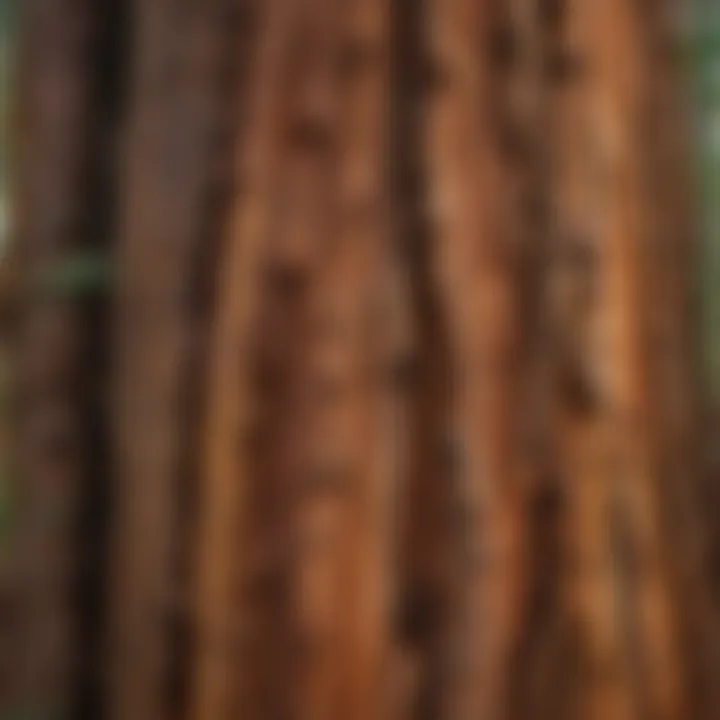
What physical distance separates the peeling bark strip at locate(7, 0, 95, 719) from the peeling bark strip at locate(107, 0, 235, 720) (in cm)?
3

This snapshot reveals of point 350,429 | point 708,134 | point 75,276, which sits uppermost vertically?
point 708,134

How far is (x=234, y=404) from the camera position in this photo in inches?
34.7

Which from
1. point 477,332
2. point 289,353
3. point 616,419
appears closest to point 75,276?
point 289,353

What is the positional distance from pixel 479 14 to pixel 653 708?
19.5 inches

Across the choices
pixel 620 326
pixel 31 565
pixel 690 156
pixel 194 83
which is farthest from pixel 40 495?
pixel 690 156

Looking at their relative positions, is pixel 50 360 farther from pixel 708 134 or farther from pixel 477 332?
pixel 708 134

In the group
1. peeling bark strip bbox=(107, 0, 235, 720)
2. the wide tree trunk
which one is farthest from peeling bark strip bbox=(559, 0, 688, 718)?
peeling bark strip bbox=(107, 0, 235, 720)

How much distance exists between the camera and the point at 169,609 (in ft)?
2.87

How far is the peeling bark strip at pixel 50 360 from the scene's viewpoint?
89cm

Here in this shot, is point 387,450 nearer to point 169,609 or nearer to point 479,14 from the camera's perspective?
point 169,609

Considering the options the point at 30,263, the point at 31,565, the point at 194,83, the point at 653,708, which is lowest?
the point at 653,708

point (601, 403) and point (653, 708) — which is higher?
point (601, 403)

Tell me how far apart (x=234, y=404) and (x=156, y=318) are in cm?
8

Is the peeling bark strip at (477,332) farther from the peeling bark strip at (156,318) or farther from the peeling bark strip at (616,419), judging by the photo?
the peeling bark strip at (156,318)
